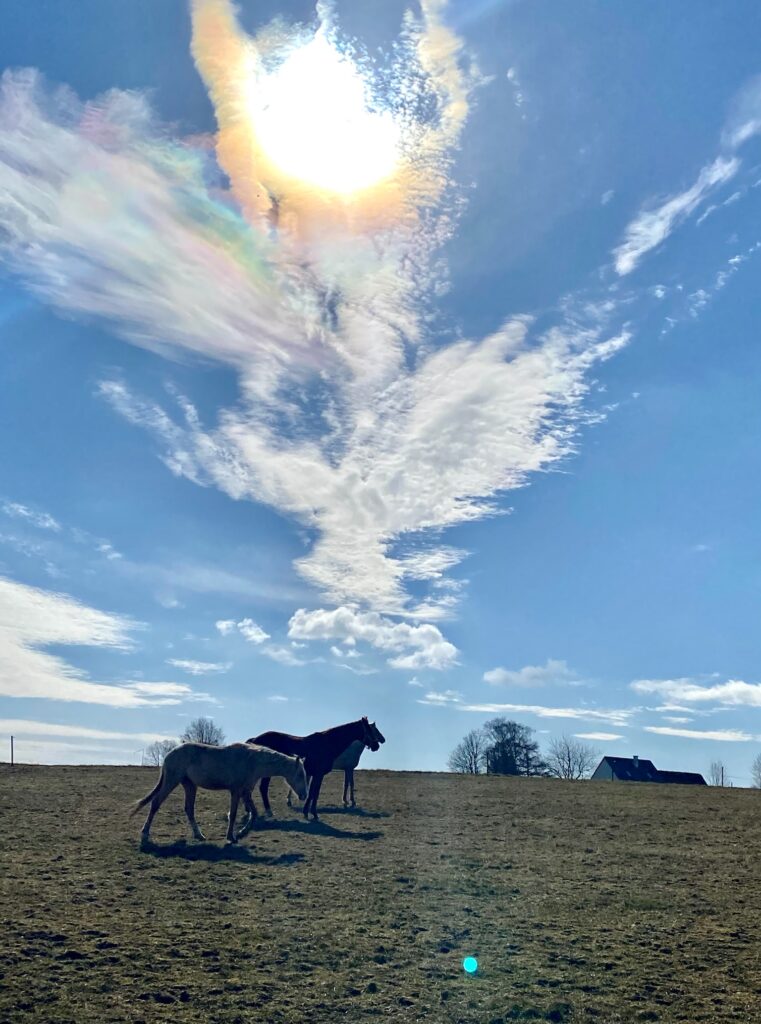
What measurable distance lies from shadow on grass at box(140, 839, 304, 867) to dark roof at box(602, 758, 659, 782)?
81.0m

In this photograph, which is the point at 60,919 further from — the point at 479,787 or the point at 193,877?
the point at 479,787

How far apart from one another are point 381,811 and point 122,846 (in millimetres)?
9421

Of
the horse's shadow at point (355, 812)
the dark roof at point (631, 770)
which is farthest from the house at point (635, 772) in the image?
the horse's shadow at point (355, 812)

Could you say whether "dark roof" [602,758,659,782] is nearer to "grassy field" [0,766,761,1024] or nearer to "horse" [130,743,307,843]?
"grassy field" [0,766,761,1024]

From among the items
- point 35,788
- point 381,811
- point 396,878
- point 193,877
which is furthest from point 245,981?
point 35,788

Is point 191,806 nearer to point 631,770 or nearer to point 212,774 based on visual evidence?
point 212,774

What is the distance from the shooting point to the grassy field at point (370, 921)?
31.9 feet

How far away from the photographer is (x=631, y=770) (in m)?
92.4

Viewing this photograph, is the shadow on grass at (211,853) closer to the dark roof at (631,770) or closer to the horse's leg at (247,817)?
the horse's leg at (247,817)

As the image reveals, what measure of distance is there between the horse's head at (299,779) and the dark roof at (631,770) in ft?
254

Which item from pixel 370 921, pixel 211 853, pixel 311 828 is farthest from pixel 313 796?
pixel 370 921

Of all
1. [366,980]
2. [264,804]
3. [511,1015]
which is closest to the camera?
[511,1015]

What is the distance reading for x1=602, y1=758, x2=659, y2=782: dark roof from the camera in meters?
91.6

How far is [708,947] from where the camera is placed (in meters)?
12.3
